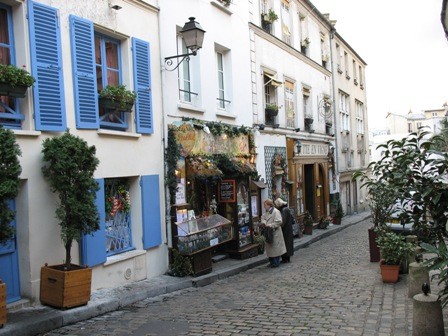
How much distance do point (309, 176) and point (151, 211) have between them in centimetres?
1162

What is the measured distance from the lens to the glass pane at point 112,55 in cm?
898

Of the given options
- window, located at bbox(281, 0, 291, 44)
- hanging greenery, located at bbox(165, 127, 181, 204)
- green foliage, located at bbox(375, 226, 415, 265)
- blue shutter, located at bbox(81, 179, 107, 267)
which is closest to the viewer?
blue shutter, located at bbox(81, 179, 107, 267)

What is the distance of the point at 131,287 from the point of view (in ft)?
27.9

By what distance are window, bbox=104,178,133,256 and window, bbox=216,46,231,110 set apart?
4.93m

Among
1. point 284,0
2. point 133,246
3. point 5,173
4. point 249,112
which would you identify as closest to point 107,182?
point 133,246

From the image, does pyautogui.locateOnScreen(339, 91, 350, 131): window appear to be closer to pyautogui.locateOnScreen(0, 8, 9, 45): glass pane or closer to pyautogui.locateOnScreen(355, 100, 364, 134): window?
pyautogui.locateOnScreen(355, 100, 364, 134): window

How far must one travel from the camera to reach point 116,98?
335 inches

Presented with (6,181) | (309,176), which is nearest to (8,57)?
(6,181)

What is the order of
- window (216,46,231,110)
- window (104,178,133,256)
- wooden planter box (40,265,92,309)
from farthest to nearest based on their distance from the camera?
window (216,46,231,110), window (104,178,133,256), wooden planter box (40,265,92,309)

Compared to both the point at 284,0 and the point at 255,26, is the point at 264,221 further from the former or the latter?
the point at 284,0

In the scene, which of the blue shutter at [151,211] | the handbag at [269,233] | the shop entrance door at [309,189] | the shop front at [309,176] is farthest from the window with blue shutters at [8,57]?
the shop entrance door at [309,189]

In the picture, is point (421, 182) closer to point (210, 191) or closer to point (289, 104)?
point (210, 191)

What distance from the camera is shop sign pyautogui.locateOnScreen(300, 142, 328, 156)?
1880cm

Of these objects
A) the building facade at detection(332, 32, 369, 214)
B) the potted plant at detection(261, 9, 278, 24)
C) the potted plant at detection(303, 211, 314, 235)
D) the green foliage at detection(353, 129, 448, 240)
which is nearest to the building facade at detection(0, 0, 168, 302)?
the green foliage at detection(353, 129, 448, 240)
